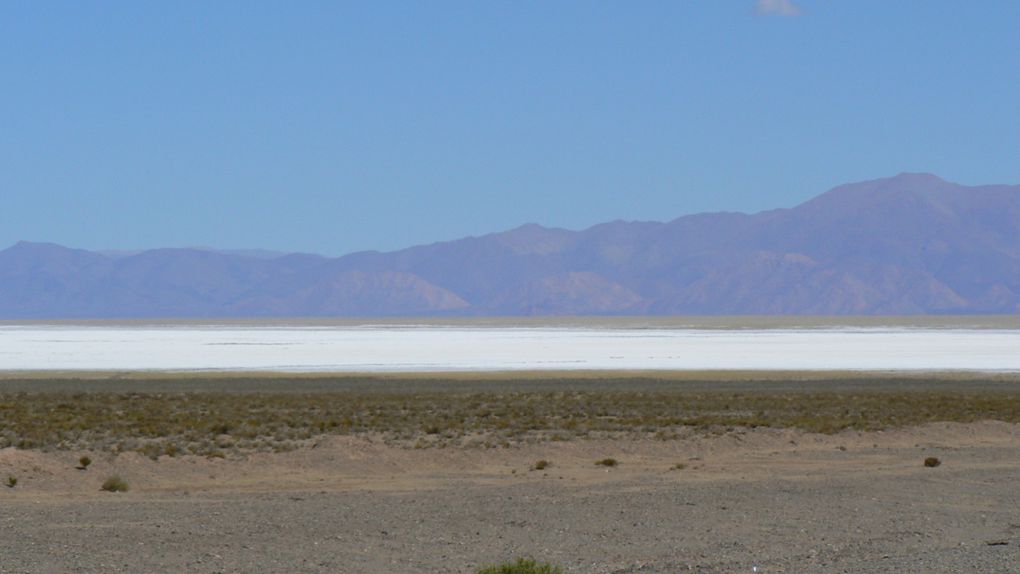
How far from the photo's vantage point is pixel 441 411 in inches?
1113

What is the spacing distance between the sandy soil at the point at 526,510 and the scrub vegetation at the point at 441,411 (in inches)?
58.2

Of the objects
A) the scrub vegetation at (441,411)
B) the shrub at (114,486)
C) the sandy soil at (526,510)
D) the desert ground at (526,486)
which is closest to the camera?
the sandy soil at (526,510)

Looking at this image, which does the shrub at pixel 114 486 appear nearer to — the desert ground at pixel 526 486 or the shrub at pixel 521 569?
the desert ground at pixel 526 486

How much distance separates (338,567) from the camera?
1127 centimetres

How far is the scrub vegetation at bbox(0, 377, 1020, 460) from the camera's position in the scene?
897 inches

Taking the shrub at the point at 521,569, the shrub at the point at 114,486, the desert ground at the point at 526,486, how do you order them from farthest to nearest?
the shrub at the point at 114,486, the desert ground at the point at 526,486, the shrub at the point at 521,569

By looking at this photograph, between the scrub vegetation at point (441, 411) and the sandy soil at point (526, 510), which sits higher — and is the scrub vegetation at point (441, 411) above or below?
above

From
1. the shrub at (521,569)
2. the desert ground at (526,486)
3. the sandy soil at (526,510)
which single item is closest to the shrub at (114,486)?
the desert ground at (526,486)

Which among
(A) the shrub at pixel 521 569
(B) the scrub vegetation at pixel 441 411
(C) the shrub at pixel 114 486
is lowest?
(A) the shrub at pixel 521 569

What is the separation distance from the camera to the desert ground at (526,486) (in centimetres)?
1177

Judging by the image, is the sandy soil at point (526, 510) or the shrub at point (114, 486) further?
the shrub at point (114, 486)

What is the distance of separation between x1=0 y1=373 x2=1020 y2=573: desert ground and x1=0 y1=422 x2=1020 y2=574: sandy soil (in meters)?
0.05

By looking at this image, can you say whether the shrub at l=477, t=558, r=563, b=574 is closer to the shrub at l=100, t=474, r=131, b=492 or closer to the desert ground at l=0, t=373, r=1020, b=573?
the desert ground at l=0, t=373, r=1020, b=573

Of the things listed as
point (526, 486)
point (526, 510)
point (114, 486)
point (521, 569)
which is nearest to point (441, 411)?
point (526, 486)
